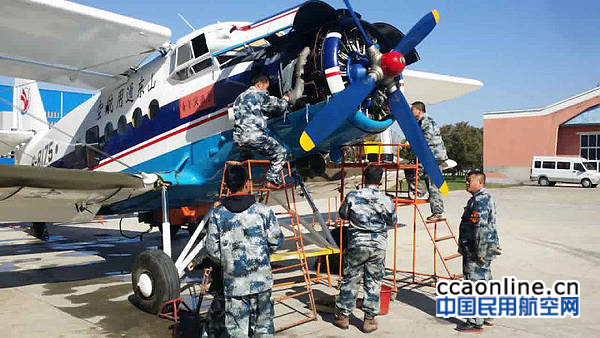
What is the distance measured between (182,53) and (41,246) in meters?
8.81

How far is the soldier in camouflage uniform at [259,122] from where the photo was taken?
21.8 feet

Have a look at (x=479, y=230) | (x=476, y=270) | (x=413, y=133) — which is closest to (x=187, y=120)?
(x=413, y=133)

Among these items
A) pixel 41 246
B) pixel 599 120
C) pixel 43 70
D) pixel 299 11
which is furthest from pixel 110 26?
pixel 599 120

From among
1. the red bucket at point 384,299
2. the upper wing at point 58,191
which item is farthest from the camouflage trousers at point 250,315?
the upper wing at point 58,191

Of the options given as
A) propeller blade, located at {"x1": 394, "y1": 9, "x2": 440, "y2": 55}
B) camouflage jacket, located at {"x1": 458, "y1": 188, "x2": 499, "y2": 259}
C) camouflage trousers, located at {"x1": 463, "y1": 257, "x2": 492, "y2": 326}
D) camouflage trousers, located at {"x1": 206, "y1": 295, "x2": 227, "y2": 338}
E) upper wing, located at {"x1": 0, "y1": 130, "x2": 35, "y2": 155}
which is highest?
propeller blade, located at {"x1": 394, "y1": 9, "x2": 440, "y2": 55}

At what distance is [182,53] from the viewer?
28.0 ft

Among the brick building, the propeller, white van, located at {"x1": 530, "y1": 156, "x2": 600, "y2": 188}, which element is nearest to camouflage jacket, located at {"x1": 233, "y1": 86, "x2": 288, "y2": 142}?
the propeller

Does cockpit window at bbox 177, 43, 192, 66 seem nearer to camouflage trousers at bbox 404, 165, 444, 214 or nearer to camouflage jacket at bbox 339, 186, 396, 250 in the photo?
camouflage jacket at bbox 339, 186, 396, 250

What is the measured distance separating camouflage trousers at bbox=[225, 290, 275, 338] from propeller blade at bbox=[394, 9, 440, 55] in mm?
3662

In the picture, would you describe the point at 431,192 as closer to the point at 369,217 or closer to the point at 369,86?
the point at 369,217

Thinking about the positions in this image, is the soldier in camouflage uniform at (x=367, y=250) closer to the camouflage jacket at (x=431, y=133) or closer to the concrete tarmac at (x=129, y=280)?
the concrete tarmac at (x=129, y=280)

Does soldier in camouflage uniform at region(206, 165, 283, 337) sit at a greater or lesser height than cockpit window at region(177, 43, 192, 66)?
lesser

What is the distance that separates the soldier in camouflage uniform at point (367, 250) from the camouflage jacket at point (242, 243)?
1714 millimetres

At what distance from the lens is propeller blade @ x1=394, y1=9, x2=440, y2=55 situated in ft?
20.9
